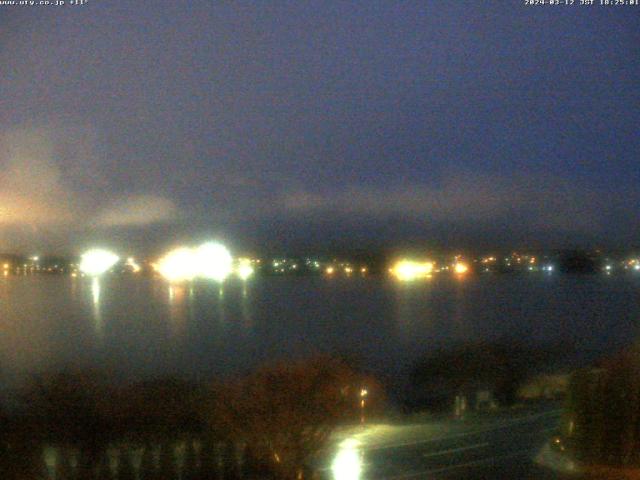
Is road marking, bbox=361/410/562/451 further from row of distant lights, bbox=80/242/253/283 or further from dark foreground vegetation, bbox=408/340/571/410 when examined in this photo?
row of distant lights, bbox=80/242/253/283

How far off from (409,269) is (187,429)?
3154cm

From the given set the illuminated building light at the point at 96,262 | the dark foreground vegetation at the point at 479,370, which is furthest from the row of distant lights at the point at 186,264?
the dark foreground vegetation at the point at 479,370

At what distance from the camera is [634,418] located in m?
7.71

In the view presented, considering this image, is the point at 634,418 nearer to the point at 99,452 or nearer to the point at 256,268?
the point at 99,452

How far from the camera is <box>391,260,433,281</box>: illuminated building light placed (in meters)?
38.8

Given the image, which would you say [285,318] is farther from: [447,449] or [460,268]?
[447,449]

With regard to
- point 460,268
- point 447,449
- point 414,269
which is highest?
point 414,269

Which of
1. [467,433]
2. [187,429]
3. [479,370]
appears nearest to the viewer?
[187,429]

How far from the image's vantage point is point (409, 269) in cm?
3922

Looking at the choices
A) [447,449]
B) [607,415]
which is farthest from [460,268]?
[607,415]

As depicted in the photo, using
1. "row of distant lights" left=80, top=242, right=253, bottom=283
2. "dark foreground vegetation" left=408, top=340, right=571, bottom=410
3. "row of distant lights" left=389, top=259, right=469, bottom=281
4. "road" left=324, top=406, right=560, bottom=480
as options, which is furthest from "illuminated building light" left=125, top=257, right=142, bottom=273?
"road" left=324, top=406, right=560, bottom=480

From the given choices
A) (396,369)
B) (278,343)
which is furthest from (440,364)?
(278,343)

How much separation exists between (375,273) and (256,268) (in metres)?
5.96

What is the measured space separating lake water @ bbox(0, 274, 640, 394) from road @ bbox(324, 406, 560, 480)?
504 centimetres
